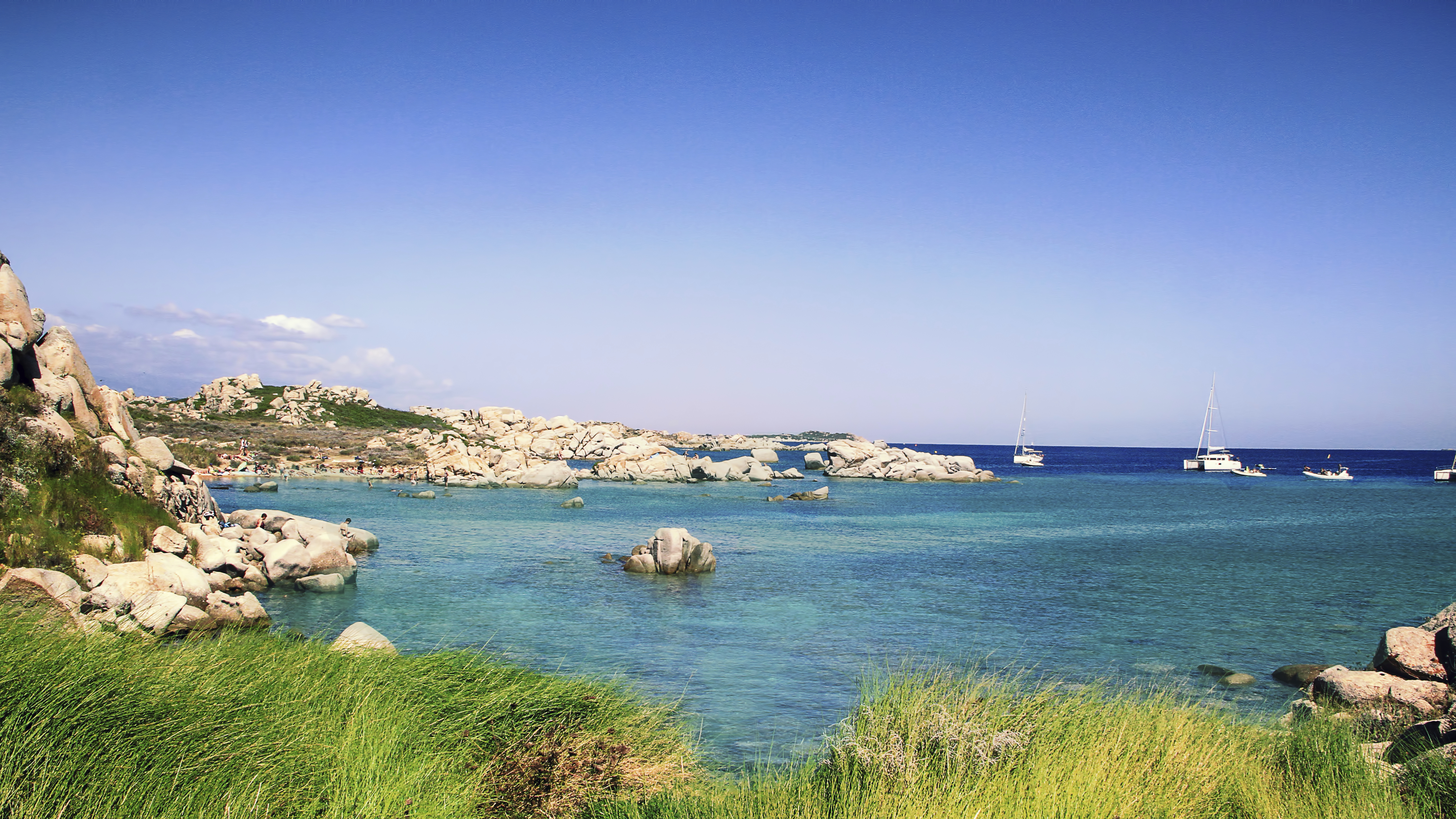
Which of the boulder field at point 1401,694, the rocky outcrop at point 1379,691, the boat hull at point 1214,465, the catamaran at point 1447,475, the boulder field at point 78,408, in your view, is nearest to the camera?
the boulder field at point 1401,694

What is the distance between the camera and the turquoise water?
18.7 meters

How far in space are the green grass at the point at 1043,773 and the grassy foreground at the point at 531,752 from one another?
0.03m

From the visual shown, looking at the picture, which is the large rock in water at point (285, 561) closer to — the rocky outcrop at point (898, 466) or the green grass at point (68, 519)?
the green grass at point (68, 519)

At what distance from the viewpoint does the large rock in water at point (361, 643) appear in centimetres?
1153

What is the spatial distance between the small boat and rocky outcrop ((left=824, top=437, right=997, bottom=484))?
59.7 m

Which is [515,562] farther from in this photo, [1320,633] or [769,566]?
[1320,633]

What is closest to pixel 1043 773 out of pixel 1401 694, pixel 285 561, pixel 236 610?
pixel 1401 694

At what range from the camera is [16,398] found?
68.4ft

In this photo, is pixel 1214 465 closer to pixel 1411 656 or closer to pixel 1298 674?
pixel 1298 674

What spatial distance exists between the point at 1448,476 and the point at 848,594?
412 ft

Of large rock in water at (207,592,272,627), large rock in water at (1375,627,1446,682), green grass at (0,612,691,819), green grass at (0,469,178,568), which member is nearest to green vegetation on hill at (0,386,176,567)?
green grass at (0,469,178,568)

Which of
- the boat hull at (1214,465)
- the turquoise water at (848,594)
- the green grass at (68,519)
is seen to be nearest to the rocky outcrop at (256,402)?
the turquoise water at (848,594)

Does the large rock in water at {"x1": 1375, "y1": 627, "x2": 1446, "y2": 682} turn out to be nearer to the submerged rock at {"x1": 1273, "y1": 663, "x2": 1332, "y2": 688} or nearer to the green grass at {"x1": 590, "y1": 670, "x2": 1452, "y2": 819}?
the submerged rock at {"x1": 1273, "y1": 663, "x2": 1332, "y2": 688}

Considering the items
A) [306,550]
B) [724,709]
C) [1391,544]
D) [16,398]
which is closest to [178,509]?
[306,550]
